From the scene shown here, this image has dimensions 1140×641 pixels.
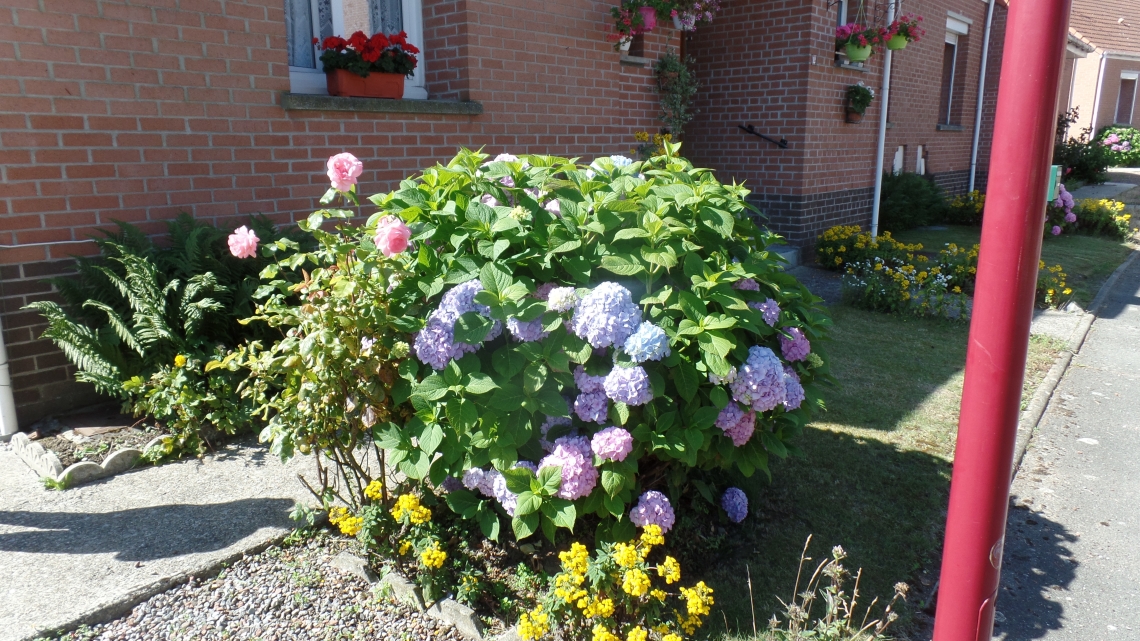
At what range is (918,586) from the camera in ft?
9.87

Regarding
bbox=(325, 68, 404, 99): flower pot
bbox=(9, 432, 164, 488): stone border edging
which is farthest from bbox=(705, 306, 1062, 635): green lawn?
bbox=(325, 68, 404, 99): flower pot

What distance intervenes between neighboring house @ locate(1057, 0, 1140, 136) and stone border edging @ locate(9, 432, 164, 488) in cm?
3180

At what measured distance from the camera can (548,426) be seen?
2.71m

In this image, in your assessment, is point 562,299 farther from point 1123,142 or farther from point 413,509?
point 1123,142

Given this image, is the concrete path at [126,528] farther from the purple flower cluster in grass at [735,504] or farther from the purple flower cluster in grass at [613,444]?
the purple flower cluster in grass at [735,504]

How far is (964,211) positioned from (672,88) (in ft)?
26.6

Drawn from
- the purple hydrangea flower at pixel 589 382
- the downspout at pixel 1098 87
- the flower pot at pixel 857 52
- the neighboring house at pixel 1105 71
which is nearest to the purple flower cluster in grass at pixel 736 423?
the purple hydrangea flower at pixel 589 382

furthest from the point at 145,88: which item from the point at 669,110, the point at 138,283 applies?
the point at 669,110

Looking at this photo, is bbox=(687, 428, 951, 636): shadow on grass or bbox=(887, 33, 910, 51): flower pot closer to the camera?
bbox=(687, 428, 951, 636): shadow on grass

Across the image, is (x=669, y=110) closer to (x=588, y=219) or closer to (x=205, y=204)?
(x=205, y=204)

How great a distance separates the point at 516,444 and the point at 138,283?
2.32 meters

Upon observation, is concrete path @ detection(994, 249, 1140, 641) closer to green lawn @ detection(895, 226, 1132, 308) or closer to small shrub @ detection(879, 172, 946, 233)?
green lawn @ detection(895, 226, 1132, 308)

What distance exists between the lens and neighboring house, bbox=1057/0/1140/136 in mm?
28891

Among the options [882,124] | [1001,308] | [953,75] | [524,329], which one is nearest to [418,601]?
[524,329]
